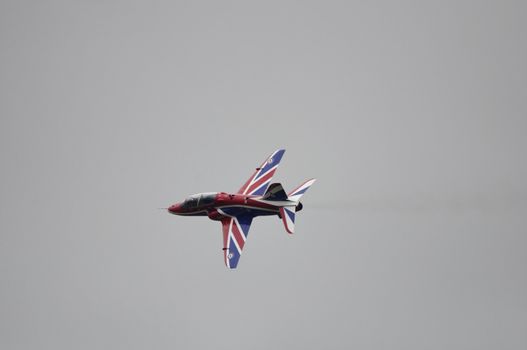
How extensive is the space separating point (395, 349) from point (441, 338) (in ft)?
14.7

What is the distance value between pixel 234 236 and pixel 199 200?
4.99 meters

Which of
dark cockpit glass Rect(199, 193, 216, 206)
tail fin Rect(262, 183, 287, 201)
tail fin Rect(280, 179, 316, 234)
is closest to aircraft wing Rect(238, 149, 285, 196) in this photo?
dark cockpit glass Rect(199, 193, 216, 206)

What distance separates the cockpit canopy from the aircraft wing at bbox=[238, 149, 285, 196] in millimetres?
2419

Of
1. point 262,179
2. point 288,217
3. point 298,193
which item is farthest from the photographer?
point 262,179

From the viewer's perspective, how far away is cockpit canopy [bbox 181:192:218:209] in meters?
55.7

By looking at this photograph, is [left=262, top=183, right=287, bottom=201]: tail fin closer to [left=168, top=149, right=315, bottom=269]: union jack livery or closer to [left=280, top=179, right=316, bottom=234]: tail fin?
[left=168, top=149, right=315, bottom=269]: union jack livery

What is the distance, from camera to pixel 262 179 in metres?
57.2

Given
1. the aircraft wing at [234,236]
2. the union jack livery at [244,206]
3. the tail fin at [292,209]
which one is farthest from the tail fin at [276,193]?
the aircraft wing at [234,236]

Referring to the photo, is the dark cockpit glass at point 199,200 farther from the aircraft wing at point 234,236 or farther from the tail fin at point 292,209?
the tail fin at point 292,209

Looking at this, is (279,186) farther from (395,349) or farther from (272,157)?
(395,349)

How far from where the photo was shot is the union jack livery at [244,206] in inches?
2031

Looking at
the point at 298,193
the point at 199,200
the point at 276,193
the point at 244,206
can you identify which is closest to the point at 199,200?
the point at 199,200

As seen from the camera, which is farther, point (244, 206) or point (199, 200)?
point (199, 200)

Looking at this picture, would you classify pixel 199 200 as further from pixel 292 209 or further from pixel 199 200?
pixel 292 209
